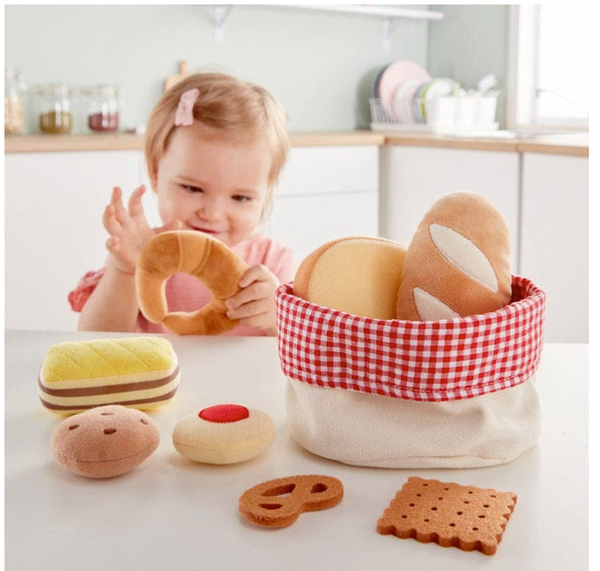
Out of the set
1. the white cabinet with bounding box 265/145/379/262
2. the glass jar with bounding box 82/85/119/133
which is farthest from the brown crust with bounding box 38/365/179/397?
the glass jar with bounding box 82/85/119/133

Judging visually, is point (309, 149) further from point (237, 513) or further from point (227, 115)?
point (237, 513)

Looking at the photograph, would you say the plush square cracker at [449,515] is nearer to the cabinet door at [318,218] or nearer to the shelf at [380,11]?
the cabinet door at [318,218]

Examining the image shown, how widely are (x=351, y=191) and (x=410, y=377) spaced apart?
2.64 m

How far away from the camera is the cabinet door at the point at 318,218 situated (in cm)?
301

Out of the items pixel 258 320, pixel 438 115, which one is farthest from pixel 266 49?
pixel 258 320

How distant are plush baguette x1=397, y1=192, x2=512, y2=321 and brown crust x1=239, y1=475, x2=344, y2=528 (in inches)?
5.4

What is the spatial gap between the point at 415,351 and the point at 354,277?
0.09 m

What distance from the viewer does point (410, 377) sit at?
22.1 inches

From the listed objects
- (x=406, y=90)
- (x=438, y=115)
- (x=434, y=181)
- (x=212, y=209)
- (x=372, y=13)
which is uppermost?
(x=372, y=13)

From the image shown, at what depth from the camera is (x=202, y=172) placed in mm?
1399

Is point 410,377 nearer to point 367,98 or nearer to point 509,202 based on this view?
point 509,202

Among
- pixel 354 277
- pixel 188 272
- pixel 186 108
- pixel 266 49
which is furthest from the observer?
pixel 266 49

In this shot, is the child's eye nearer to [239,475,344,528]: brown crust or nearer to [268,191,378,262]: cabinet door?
[239,475,344,528]: brown crust

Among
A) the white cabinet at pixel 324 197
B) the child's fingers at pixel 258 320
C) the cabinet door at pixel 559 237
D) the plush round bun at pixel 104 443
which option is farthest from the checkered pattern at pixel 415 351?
the white cabinet at pixel 324 197
